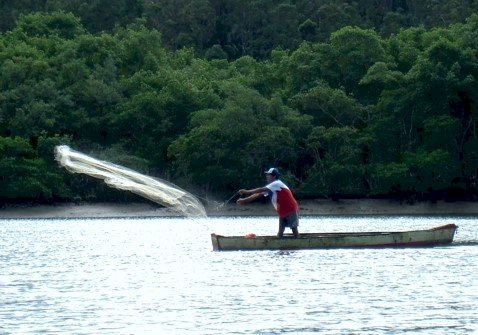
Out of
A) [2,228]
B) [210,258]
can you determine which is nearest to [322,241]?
[210,258]

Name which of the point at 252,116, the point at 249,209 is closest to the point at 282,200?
the point at 249,209

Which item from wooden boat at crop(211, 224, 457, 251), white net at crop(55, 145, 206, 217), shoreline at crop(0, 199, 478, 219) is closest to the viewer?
white net at crop(55, 145, 206, 217)

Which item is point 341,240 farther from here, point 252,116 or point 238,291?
point 252,116

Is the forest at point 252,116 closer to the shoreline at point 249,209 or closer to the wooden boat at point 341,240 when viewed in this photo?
the shoreline at point 249,209

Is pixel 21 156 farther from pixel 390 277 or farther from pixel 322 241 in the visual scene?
pixel 390 277

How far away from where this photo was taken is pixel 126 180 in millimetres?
32812

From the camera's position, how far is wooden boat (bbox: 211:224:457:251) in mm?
42344

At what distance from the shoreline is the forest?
28.4 inches

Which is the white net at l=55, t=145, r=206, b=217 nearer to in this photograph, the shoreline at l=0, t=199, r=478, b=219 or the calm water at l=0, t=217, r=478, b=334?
the calm water at l=0, t=217, r=478, b=334

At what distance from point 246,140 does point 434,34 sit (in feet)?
65.6

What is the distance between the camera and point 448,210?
303 ft

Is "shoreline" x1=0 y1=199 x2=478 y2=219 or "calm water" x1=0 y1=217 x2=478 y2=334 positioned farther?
"shoreline" x1=0 y1=199 x2=478 y2=219

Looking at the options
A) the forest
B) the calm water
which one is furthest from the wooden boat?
the forest

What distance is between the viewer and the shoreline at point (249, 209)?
92.8m
